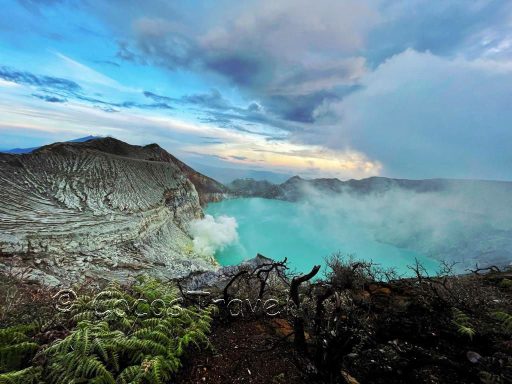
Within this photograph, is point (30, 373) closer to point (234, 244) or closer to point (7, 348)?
point (7, 348)

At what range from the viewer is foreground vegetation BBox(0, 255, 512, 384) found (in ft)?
9.02

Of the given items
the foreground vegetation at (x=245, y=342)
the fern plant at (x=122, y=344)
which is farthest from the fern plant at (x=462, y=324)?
the fern plant at (x=122, y=344)

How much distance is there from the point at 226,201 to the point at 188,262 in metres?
93.5

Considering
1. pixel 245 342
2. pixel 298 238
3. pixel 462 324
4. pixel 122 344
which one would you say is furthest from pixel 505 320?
pixel 298 238

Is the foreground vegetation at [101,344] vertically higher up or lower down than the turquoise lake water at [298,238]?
higher up

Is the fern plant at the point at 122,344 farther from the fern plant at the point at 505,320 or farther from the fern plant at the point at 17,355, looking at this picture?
the fern plant at the point at 505,320

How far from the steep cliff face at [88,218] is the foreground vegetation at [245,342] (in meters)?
17.9

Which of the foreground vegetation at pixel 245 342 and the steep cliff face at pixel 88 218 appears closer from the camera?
the foreground vegetation at pixel 245 342

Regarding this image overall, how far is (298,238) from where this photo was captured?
302 feet

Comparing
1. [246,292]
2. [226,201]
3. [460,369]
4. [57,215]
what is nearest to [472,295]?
[460,369]

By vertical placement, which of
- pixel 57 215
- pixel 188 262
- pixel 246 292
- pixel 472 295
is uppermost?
pixel 472 295

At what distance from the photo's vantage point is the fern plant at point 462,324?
3.61 m

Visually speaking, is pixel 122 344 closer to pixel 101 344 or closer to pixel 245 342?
pixel 101 344

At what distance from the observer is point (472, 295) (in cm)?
526
